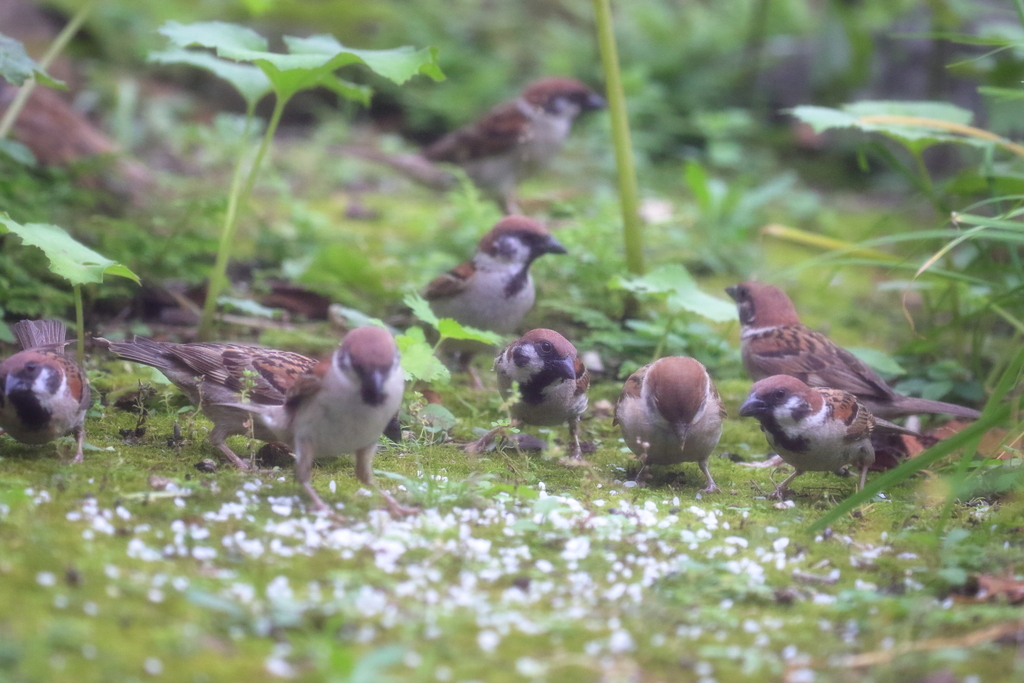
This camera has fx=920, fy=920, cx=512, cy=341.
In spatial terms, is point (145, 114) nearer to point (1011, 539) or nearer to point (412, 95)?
point (412, 95)

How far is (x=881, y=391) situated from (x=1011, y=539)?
144 centimetres

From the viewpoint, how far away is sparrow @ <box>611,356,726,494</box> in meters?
3.99

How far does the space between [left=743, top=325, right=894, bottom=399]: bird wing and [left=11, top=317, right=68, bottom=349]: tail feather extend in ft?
12.3

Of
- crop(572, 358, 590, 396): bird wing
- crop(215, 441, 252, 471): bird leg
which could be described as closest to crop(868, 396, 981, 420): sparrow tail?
crop(572, 358, 590, 396): bird wing

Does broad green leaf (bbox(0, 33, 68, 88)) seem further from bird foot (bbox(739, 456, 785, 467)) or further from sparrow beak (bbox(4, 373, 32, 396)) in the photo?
bird foot (bbox(739, 456, 785, 467))

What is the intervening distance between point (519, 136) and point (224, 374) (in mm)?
4419

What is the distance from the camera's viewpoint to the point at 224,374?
4133 mm

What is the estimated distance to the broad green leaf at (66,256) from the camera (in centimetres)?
386

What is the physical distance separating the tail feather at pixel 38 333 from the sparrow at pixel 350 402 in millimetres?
1469

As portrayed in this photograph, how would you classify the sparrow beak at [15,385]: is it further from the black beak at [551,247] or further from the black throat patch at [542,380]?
the black beak at [551,247]

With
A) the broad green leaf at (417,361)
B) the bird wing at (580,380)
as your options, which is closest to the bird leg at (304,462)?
the broad green leaf at (417,361)

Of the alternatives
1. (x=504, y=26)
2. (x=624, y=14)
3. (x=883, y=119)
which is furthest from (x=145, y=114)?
(x=883, y=119)

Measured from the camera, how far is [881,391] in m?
4.87

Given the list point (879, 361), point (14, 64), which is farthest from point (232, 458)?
point (879, 361)
